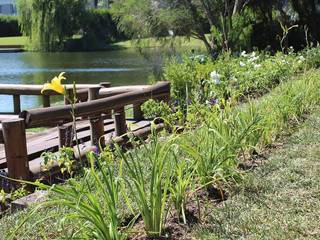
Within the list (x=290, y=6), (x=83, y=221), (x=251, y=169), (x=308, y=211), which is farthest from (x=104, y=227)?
(x=290, y=6)

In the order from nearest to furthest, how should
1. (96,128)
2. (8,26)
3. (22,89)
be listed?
(96,128), (22,89), (8,26)

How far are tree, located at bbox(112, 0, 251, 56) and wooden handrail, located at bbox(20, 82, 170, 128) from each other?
39.6 feet

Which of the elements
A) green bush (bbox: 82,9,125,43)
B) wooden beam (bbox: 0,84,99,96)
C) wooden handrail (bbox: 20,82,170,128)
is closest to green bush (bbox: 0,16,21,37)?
green bush (bbox: 82,9,125,43)

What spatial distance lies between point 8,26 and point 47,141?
7737 centimetres

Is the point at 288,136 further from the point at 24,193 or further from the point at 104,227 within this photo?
the point at 104,227

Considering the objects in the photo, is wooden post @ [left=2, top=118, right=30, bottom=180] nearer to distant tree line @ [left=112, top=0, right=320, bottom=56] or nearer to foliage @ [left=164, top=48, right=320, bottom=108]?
foliage @ [left=164, top=48, right=320, bottom=108]

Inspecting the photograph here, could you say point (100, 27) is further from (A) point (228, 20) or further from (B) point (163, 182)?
(B) point (163, 182)

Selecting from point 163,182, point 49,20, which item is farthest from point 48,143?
point 49,20

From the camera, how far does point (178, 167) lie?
3.65 metres

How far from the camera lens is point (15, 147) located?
5.50 metres

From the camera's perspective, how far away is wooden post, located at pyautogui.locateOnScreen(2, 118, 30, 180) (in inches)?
214

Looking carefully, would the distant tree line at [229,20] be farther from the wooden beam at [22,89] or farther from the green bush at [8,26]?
the green bush at [8,26]

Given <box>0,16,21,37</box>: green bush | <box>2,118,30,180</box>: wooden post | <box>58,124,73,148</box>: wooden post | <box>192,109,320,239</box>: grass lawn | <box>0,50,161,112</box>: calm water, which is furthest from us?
<box>0,16,21,37</box>: green bush

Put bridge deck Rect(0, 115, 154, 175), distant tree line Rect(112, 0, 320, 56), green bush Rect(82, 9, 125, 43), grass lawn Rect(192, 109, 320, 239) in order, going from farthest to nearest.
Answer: green bush Rect(82, 9, 125, 43) → distant tree line Rect(112, 0, 320, 56) → bridge deck Rect(0, 115, 154, 175) → grass lawn Rect(192, 109, 320, 239)
